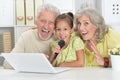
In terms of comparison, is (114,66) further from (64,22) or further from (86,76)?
(64,22)

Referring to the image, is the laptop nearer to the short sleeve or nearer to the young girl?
the young girl

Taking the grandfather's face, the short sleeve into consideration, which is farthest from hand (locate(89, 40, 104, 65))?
the grandfather's face

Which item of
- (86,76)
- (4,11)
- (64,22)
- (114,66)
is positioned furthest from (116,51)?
(4,11)

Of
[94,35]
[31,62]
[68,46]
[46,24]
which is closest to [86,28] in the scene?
[94,35]

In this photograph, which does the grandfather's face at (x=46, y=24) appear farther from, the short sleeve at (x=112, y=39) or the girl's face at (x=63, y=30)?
the short sleeve at (x=112, y=39)

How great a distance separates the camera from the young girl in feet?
6.39

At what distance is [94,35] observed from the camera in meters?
2.10

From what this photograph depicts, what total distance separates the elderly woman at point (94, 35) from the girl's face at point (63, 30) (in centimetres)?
8

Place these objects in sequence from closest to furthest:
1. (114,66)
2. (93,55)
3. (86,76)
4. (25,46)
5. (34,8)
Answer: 1. (86,76)
2. (114,66)
3. (93,55)
4. (25,46)
5. (34,8)

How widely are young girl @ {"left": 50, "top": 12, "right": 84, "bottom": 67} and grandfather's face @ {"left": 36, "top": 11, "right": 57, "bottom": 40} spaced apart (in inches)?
2.1

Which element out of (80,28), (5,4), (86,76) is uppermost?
(5,4)

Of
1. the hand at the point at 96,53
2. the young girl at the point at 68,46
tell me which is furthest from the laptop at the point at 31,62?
the hand at the point at 96,53

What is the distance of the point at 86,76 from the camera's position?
54.2 inches

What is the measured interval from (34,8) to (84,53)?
121cm
